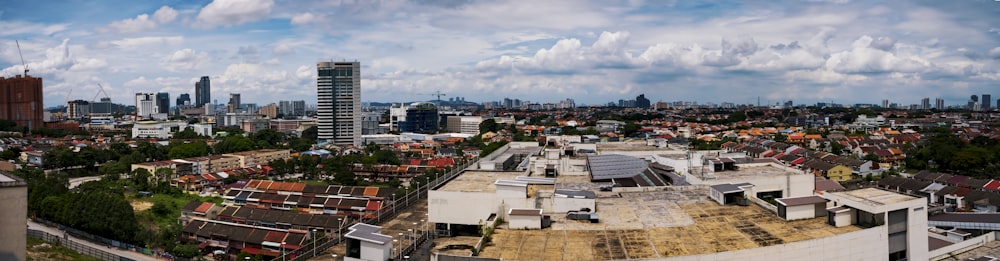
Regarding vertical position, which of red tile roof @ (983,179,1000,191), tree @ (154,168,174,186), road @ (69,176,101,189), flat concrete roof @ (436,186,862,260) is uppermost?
flat concrete roof @ (436,186,862,260)

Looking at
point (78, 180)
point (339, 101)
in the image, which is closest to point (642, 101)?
point (339, 101)

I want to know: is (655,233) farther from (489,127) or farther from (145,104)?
(145,104)

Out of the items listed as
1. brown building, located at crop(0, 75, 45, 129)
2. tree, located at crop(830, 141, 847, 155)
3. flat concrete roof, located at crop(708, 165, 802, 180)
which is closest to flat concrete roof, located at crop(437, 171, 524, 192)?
flat concrete roof, located at crop(708, 165, 802, 180)

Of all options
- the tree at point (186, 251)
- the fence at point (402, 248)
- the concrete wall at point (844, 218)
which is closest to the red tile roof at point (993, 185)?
the concrete wall at point (844, 218)

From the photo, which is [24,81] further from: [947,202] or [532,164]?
[947,202]

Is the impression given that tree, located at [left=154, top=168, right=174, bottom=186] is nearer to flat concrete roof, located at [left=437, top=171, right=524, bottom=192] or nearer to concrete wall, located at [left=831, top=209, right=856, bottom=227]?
A: flat concrete roof, located at [left=437, top=171, right=524, bottom=192]

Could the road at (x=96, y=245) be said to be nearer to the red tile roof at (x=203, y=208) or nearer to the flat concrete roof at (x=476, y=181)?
the red tile roof at (x=203, y=208)

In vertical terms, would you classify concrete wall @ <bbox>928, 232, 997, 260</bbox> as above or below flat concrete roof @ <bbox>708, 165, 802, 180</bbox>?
below

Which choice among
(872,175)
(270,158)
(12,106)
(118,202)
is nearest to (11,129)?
(12,106)
